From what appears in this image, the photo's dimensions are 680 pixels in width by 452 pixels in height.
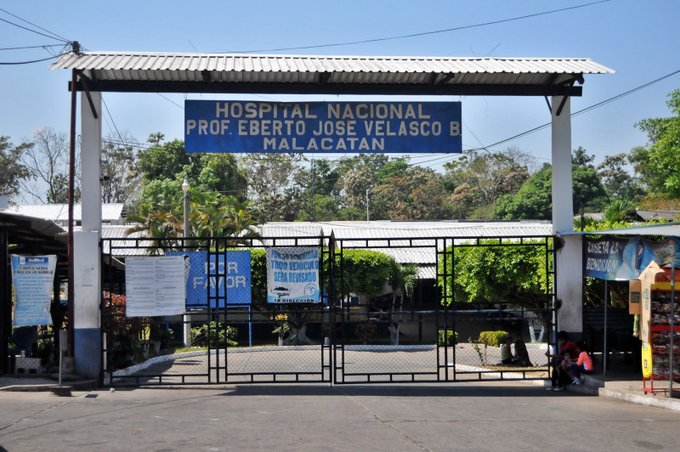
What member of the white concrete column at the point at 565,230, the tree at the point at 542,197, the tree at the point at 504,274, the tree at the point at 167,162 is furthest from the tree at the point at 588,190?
the white concrete column at the point at 565,230

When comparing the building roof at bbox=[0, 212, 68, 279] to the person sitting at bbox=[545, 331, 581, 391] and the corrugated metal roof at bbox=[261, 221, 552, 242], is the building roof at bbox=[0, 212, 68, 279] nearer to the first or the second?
the person sitting at bbox=[545, 331, 581, 391]

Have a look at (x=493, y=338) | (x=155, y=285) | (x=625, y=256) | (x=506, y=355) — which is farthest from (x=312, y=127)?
(x=493, y=338)

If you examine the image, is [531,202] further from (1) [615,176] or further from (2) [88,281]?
(2) [88,281]

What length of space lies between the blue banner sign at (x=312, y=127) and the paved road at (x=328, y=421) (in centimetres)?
449

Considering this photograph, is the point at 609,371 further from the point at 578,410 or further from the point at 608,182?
the point at 608,182

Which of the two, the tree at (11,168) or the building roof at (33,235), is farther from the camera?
the tree at (11,168)

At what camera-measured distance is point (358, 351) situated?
2911 centimetres

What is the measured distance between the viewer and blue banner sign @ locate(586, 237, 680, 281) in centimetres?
1404

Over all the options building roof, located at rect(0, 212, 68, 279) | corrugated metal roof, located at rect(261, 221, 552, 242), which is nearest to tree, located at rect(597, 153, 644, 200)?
corrugated metal roof, located at rect(261, 221, 552, 242)

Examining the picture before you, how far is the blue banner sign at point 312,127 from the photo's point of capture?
51.7 feet

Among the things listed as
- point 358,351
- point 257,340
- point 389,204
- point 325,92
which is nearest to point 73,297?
point 325,92

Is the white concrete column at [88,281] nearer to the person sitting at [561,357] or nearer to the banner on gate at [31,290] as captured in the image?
the banner on gate at [31,290]

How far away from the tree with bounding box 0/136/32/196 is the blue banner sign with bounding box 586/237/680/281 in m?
41.1

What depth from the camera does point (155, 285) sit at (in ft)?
51.6
